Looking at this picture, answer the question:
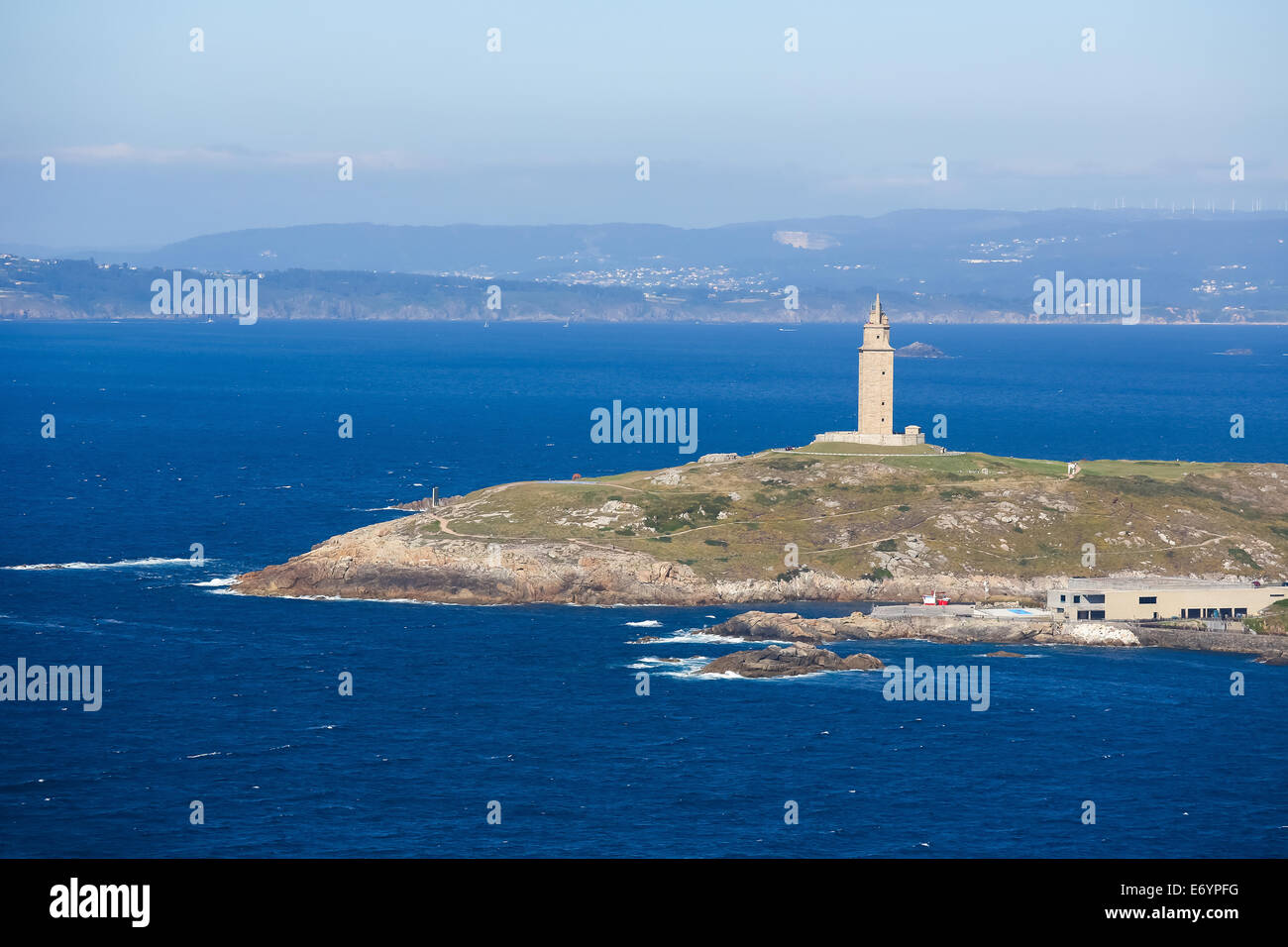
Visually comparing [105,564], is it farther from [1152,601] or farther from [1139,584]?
[1152,601]

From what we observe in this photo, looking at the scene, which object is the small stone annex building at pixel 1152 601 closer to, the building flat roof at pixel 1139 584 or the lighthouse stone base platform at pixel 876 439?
the building flat roof at pixel 1139 584

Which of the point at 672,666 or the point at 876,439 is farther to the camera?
the point at 876,439

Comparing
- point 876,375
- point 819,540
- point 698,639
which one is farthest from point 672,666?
point 876,375

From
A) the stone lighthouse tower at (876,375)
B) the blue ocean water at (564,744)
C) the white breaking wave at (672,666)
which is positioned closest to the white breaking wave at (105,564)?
the blue ocean water at (564,744)

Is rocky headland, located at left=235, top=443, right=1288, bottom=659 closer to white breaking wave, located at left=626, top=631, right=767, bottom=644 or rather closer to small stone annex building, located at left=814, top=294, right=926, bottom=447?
white breaking wave, located at left=626, top=631, right=767, bottom=644

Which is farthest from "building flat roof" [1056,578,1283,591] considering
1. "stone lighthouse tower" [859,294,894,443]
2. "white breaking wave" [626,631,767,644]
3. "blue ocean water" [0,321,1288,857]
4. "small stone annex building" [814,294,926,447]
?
"small stone annex building" [814,294,926,447]

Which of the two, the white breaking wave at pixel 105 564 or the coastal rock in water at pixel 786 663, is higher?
the white breaking wave at pixel 105 564

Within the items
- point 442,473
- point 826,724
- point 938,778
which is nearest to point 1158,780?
point 938,778

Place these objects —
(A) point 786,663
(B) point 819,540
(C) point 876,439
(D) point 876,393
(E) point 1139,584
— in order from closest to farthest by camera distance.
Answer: (A) point 786,663
(E) point 1139,584
(B) point 819,540
(D) point 876,393
(C) point 876,439
